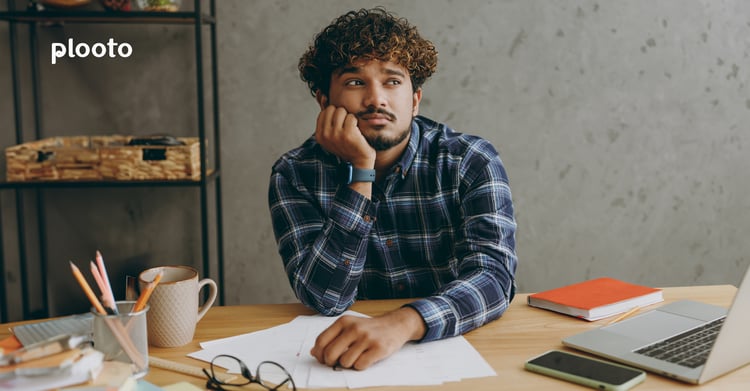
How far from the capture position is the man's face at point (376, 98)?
150 cm

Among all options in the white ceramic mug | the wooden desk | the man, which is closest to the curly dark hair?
the man

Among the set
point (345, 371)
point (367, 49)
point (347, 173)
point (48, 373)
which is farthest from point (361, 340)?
point (367, 49)

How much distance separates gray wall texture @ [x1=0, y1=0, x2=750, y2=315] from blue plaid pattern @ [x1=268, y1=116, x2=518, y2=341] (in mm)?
945

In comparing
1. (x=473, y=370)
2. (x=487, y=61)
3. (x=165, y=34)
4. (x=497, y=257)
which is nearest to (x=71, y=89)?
(x=165, y=34)

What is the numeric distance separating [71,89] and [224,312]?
155 centimetres

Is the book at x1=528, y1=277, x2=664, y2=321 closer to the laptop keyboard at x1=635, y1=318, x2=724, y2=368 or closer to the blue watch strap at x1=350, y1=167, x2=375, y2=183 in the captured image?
the laptop keyboard at x1=635, y1=318, x2=724, y2=368

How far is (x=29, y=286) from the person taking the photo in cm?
256

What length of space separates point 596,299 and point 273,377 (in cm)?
62

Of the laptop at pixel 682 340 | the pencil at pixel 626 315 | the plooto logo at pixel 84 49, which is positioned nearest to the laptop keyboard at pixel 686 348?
the laptop at pixel 682 340

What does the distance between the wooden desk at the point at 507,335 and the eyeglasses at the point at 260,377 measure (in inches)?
0.7

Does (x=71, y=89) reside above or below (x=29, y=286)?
above

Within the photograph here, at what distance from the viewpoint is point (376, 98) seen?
1496 millimetres

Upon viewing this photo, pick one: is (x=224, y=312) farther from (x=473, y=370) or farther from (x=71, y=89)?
(x=71, y=89)

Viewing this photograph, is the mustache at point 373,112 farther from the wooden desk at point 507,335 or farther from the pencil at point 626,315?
the pencil at point 626,315
